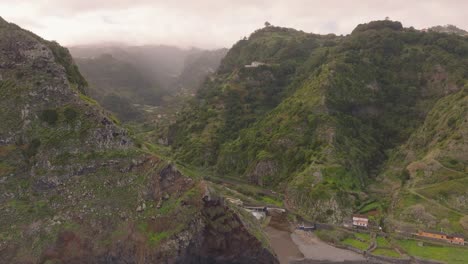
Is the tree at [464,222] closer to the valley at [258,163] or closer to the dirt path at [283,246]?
the valley at [258,163]

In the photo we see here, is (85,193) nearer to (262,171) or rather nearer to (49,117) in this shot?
(49,117)

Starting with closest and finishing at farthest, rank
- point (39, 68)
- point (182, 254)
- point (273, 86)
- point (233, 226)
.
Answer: point (182, 254) → point (233, 226) → point (39, 68) → point (273, 86)

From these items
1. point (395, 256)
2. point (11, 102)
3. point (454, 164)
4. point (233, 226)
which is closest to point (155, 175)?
point (233, 226)

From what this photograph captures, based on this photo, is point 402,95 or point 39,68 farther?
point 402,95

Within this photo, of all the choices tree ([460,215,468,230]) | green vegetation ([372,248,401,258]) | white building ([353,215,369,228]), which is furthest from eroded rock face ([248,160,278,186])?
tree ([460,215,468,230])

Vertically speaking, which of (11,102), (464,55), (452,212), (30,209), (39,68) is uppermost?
(464,55)

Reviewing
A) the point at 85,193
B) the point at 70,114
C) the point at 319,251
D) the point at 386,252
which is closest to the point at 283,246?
the point at 319,251

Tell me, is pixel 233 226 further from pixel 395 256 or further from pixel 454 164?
pixel 454 164

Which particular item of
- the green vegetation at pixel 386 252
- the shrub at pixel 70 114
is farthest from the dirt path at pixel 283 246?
the shrub at pixel 70 114
